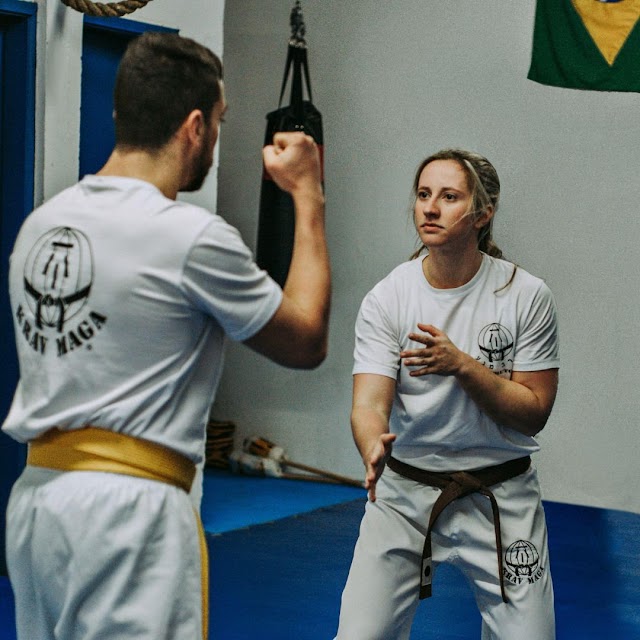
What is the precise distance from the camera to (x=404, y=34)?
6.85 meters

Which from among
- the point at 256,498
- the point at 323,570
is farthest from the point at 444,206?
the point at 256,498

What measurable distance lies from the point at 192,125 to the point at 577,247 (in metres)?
4.82

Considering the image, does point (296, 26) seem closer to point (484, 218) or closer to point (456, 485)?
point (484, 218)

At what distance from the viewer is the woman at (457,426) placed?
260 cm

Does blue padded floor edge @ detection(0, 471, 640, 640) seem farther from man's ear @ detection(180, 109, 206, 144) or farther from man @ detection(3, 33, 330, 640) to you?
man's ear @ detection(180, 109, 206, 144)

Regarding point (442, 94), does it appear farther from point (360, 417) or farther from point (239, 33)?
point (360, 417)

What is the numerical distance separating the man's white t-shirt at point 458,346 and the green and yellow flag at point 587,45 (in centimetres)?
359

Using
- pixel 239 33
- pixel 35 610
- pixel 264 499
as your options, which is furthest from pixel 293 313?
pixel 239 33

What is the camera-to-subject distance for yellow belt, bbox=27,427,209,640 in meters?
1.75

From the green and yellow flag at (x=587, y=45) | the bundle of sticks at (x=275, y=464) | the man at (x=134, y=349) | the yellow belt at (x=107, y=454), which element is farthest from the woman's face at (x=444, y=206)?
the bundle of sticks at (x=275, y=464)

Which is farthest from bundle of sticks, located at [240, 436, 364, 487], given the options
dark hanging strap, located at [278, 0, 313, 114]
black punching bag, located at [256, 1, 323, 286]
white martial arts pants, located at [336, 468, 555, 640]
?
white martial arts pants, located at [336, 468, 555, 640]

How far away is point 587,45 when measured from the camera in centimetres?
602

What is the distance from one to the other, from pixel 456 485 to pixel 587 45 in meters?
4.04

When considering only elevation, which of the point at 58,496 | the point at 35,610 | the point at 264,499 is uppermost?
the point at 58,496
